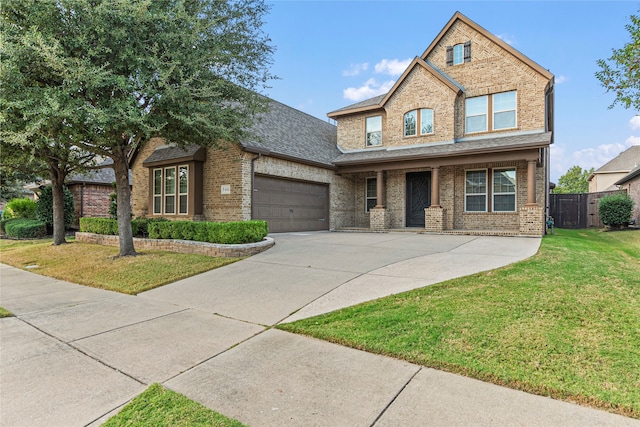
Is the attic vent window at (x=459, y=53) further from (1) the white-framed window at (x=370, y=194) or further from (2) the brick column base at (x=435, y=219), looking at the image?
(2) the brick column base at (x=435, y=219)

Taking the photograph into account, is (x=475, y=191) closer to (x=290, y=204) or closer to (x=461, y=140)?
(x=461, y=140)

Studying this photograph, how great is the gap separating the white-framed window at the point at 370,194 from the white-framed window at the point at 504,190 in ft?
17.9

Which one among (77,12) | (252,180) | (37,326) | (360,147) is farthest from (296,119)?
(37,326)

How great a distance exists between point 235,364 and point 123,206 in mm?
8581

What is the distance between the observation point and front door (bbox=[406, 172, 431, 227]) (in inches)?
629

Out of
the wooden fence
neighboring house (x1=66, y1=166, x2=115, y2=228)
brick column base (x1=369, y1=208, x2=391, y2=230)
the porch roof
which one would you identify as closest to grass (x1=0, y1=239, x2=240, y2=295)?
brick column base (x1=369, y1=208, x2=391, y2=230)

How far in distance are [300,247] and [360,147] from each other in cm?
897

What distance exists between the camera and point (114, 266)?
8.97m

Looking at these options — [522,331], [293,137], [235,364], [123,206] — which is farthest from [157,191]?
[522,331]

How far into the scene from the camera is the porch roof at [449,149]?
12.5 meters

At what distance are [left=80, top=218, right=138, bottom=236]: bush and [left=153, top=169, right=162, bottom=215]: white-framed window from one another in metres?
2.18

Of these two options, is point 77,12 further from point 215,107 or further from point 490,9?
point 490,9

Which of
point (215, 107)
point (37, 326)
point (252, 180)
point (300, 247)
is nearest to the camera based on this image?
point (37, 326)

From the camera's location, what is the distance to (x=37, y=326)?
4.82 m
